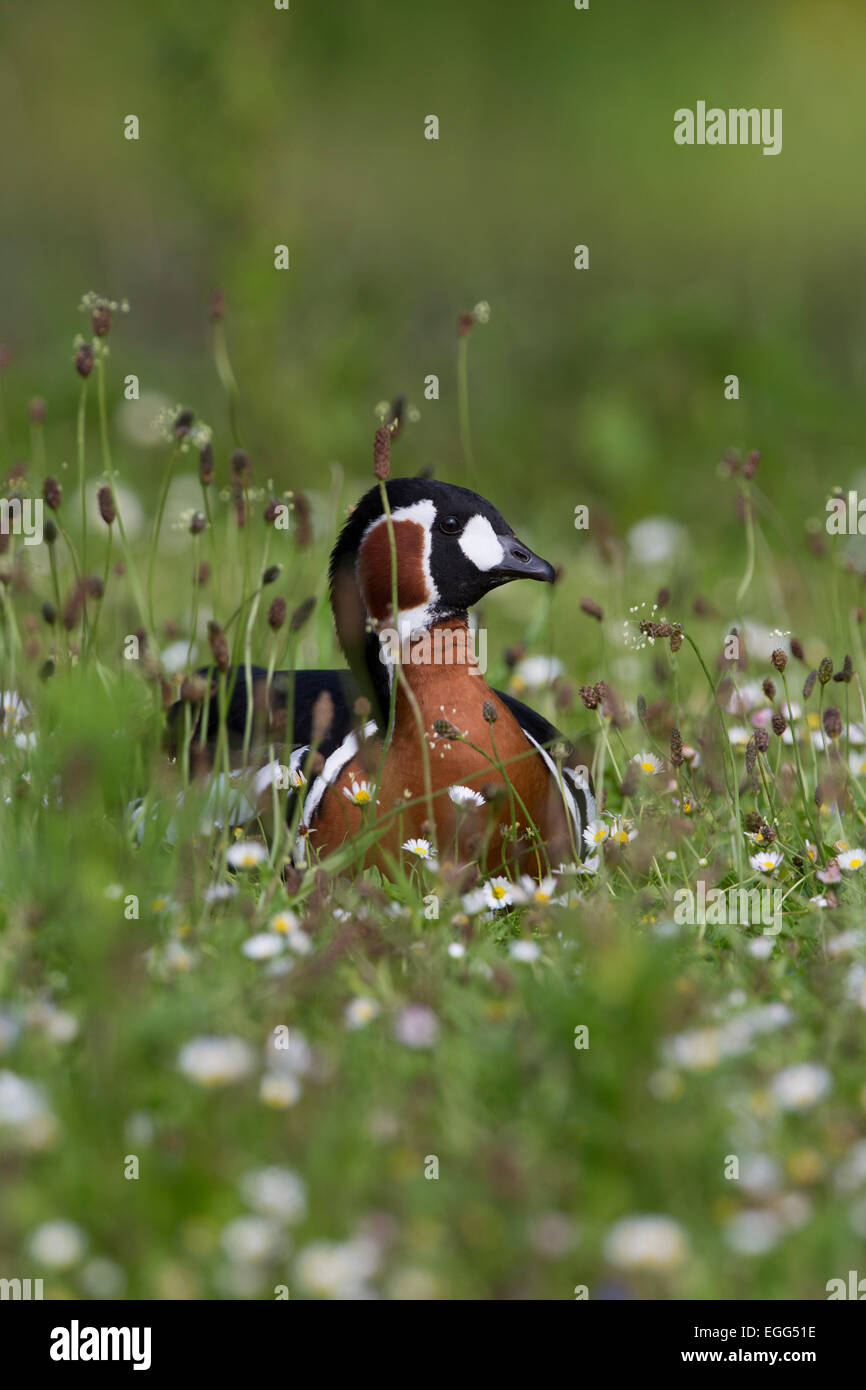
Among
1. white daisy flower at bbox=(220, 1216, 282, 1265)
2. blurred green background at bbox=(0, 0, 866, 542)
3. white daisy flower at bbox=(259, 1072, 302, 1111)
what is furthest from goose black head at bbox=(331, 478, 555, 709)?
blurred green background at bbox=(0, 0, 866, 542)

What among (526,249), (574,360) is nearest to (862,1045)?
(574,360)

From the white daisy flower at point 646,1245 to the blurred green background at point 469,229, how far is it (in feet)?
16.0

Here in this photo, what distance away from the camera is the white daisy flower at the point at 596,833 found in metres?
3.48

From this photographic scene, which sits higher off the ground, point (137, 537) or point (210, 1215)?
point (137, 537)

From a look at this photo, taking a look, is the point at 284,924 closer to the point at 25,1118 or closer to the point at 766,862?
the point at 25,1118

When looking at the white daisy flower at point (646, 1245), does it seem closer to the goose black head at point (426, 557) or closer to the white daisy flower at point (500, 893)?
the white daisy flower at point (500, 893)

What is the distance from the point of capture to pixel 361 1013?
2557 millimetres

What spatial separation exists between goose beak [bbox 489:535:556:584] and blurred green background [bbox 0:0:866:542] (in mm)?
3109

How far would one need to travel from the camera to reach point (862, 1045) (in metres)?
2.49

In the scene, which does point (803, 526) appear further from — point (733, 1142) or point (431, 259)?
point (733, 1142)

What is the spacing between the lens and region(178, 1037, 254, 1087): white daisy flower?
220 centimetres

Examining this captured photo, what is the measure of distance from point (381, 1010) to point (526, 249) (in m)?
7.24

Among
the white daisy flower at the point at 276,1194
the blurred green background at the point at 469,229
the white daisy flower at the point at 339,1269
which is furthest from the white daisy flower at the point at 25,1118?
the blurred green background at the point at 469,229
